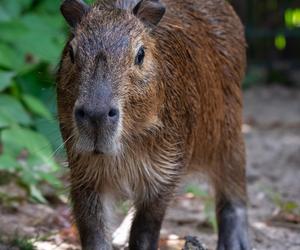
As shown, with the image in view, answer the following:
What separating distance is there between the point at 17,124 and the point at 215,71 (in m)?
1.59

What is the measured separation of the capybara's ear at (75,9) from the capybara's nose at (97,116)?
2.37ft

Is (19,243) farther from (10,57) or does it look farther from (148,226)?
(10,57)

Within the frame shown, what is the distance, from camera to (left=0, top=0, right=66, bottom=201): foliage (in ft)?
20.9

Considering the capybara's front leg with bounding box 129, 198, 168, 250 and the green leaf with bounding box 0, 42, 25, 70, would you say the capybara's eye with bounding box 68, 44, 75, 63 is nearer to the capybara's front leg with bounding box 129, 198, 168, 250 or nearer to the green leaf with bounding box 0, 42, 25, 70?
the capybara's front leg with bounding box 129, 198, 168, 250

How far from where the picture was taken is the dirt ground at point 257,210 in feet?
19.8

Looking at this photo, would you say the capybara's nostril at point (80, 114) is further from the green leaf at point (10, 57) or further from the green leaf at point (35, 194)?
the green leaf at point (10, 57)

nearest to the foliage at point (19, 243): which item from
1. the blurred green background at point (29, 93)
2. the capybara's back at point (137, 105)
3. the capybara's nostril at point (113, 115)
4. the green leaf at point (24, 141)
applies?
the blurred green background at point (29, 93)

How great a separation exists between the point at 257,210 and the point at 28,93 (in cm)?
204

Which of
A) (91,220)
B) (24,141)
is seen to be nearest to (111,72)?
(91,220)

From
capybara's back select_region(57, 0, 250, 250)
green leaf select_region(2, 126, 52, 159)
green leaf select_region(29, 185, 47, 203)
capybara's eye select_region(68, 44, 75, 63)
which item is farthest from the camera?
green leaf select_region(29, 185, 47, 203)

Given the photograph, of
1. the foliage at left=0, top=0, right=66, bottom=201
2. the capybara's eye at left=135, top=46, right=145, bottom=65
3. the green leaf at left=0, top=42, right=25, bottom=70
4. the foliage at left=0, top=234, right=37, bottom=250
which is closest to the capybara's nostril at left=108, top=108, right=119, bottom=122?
the capybara's eye at left=135, top=46, right=145, bottom=65

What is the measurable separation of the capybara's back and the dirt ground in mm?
349

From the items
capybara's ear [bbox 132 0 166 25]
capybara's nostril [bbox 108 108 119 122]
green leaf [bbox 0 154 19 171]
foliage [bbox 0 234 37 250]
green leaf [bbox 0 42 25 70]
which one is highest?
capybara's ear [bbox 132 0 166 25]

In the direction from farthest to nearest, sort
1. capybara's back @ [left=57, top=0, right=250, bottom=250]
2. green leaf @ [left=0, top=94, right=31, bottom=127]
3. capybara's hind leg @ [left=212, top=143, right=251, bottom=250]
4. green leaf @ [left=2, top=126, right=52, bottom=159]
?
green leaf @ [left=0, top=94, right=31, bottom=127] < green leaf @ [left=2, top=126, right=52, bottom=159] < capybara's hind leg @ [left=212, top=143, right=251, bottom=250] < capybara's back @ [left=57, top=0, right=250, bottom=250]
